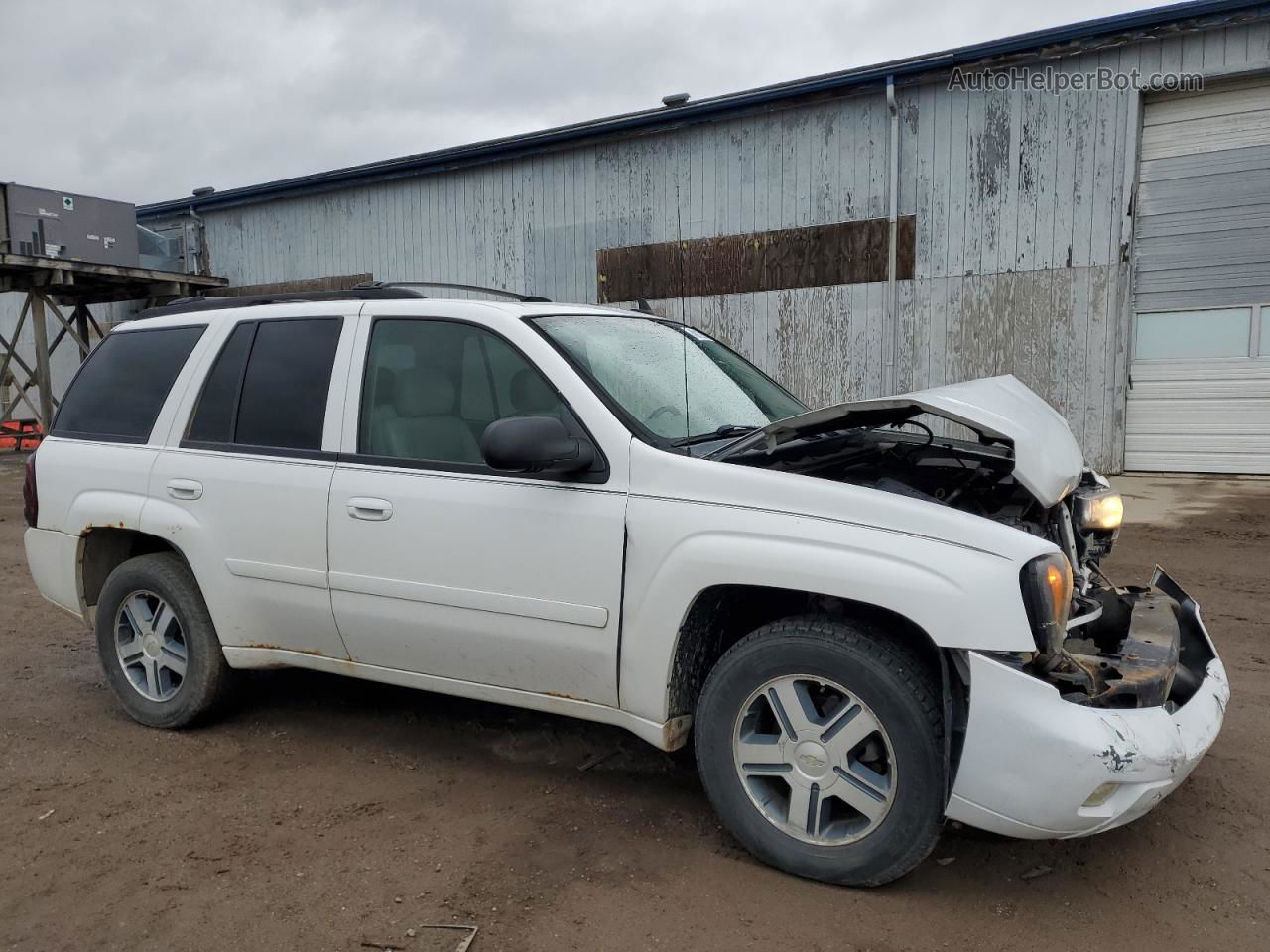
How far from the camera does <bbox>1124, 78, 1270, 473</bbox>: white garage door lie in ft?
35.2

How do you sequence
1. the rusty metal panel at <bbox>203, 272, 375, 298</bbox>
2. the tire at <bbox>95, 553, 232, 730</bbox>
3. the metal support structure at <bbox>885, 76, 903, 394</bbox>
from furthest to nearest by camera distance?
1. the rusty metal panel at <bbox>203, 272, 375, 298</bbox>
2. the metal support structure at <bbox>885, 76, 903, 394</bbox>
3. the tire at <bbox>95, 553, 232, 730</bbox>

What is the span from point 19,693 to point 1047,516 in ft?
15.6

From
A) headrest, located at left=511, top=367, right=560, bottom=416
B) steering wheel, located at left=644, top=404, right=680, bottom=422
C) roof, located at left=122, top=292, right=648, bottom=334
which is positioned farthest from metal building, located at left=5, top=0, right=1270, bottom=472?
headrest, located at left=511, top=367, right=560, bottom=416

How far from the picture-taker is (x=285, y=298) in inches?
164

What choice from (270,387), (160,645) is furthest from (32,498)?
(270,387)

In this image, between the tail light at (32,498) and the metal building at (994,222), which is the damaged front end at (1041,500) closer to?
the tail light at (32,498)

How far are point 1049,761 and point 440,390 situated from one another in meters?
2.36

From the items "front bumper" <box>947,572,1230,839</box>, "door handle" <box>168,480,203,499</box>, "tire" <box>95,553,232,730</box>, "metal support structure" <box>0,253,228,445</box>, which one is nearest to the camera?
"front bumper" <box>947,572,1230,839</box>

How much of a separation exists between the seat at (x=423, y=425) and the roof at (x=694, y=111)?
32.6ft

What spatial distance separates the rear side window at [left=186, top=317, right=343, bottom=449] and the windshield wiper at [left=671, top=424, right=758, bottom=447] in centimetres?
144

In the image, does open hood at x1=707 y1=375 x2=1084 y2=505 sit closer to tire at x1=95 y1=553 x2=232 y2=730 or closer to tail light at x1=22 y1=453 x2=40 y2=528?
tire at x1=95 y1=553 x2=232 y2=730

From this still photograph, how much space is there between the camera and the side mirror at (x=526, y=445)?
2951 millimetres

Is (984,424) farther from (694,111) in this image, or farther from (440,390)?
(694,111)

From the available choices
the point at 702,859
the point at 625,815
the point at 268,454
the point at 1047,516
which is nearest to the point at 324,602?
the point at 268,454
